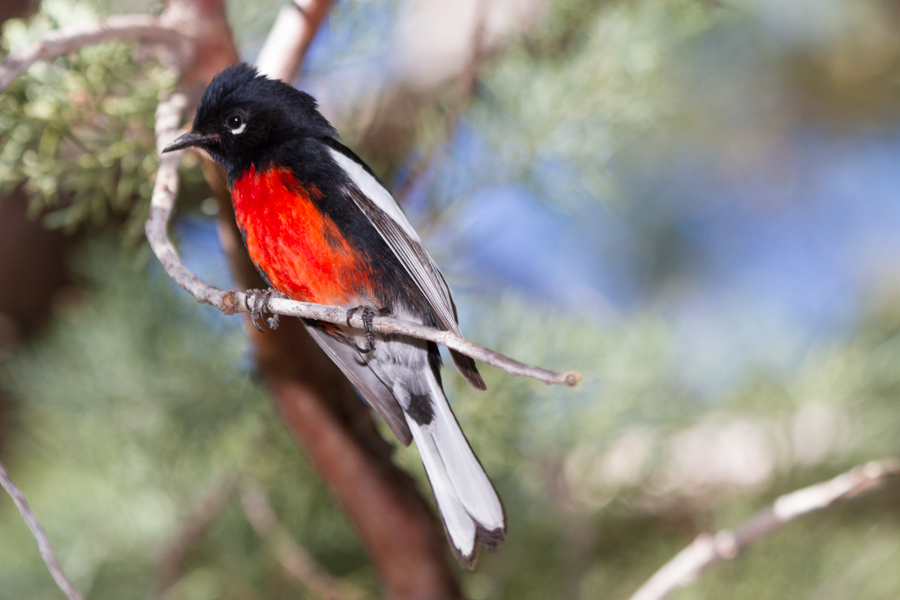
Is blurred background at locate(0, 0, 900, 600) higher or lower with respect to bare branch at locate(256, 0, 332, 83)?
lower

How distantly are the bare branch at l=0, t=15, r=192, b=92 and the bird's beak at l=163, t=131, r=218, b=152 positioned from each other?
0.14 metres

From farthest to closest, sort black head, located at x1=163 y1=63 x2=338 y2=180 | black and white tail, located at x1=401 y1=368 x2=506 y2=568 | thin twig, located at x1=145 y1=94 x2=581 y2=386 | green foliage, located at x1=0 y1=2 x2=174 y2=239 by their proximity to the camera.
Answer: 1. green foliage, located at x1=0 y1=2 x2=174 y2=239
2. black head, located at x1=163 y1=63 x2=338 y2=180
3. black and white tail, located at x1=401 y1=368 x2=506 y2=568
4. thin twig, located at x1=145 y1=94 x2=581 y2=386

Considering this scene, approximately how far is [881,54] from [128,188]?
1811mm

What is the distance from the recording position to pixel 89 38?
2.43ft

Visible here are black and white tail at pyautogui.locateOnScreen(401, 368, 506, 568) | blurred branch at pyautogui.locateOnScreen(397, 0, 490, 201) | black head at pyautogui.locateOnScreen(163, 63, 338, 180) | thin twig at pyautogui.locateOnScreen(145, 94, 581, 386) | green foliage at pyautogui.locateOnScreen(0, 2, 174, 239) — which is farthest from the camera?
blurred branch at pyautogui.locateOnScreen(397, 0, 490, 201)

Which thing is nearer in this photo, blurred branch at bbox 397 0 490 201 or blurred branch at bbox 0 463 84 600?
blurred branch at bbox 0 463 84 600

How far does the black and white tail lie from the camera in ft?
2.05

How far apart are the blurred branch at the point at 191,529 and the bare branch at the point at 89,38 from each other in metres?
0.71

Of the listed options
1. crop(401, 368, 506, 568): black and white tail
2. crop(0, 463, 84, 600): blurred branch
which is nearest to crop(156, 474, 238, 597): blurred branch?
crop(401, 368, 506, 568): black and white tail

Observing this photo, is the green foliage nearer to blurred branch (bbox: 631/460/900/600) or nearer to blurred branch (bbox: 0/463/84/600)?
blurred branch (bbox: 0/463/84/600)

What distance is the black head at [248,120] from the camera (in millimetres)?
745

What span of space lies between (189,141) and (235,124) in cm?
7

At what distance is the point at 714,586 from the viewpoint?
3.92ft

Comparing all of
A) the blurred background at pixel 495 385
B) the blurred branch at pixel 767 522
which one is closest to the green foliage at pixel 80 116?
the blurred background at pixel 495 385
